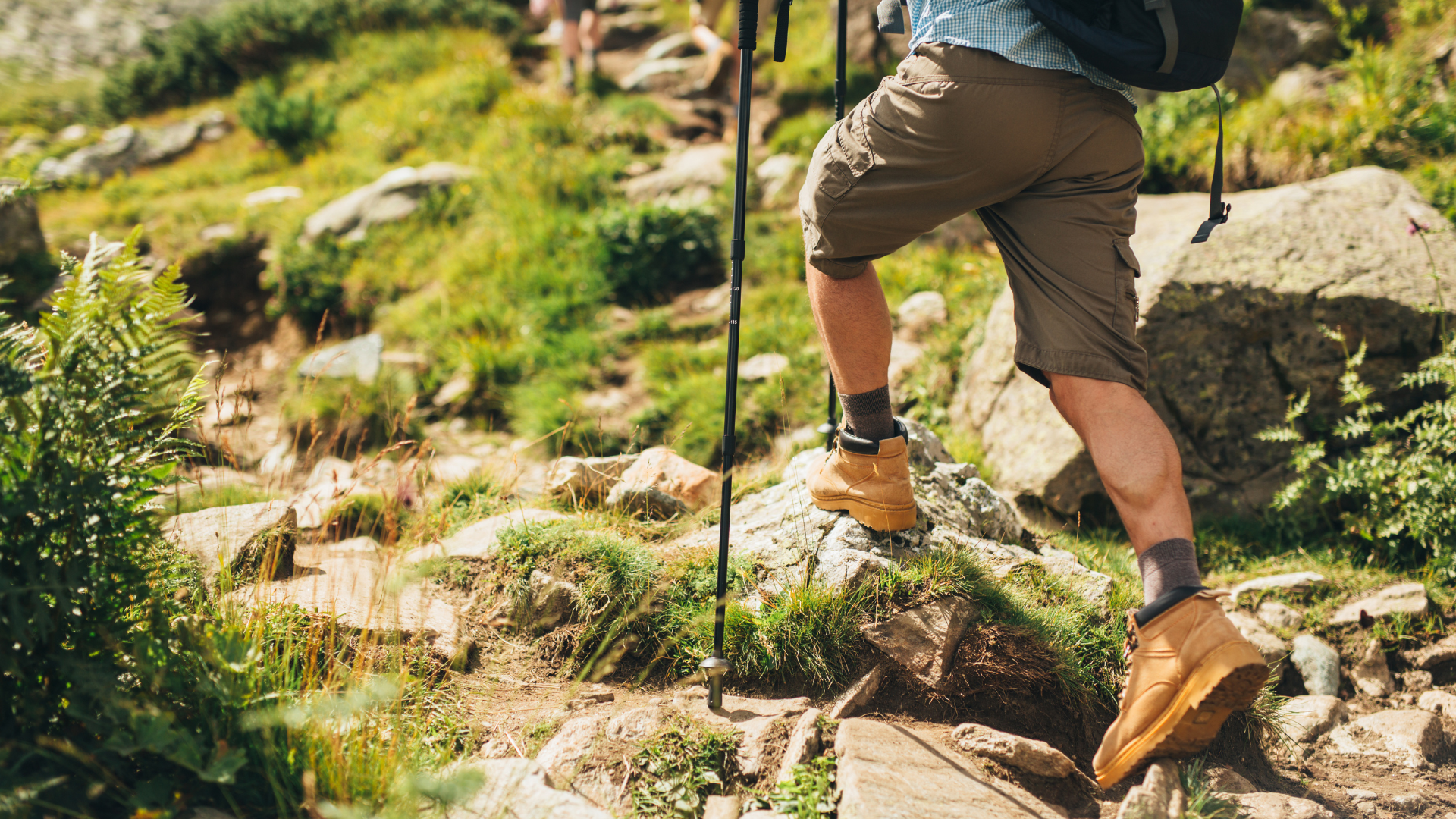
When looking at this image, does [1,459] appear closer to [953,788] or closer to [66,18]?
[953,788]

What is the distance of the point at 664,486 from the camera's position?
11.7ft

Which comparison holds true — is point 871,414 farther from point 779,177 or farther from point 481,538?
point 779,177

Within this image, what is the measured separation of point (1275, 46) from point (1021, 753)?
738 cm

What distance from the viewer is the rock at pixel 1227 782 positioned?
219 centimetres

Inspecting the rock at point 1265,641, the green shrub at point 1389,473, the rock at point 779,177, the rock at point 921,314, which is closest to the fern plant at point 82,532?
the rock at point 1265,641

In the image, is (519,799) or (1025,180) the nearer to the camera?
(519,799)

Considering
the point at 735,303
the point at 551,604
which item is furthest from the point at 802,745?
the point at 735,303

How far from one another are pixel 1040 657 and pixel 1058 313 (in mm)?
1091

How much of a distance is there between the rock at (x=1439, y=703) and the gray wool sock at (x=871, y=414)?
2.21 metres

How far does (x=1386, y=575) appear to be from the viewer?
3.67 m

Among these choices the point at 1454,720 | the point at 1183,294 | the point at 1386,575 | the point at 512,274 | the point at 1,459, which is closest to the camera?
the point at 1,459

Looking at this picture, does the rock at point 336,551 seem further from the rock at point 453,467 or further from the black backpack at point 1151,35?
the black backpack at point 1151,35

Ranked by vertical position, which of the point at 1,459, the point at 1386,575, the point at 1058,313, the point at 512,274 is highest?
the point at 1058,313

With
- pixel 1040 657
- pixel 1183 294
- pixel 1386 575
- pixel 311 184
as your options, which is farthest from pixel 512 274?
pixel 1386 575
